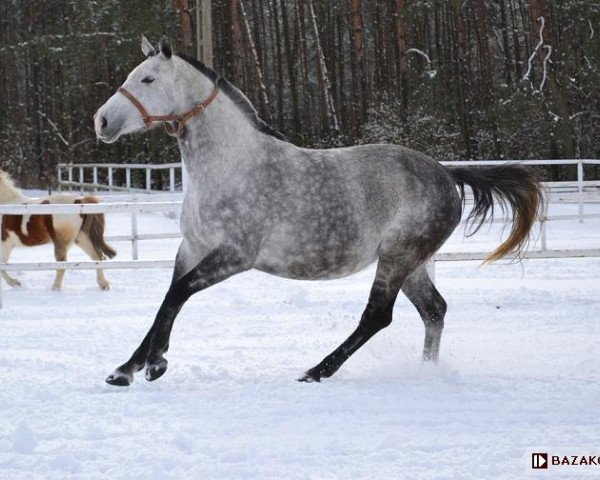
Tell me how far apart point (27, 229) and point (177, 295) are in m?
6.99

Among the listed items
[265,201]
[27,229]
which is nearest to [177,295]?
[265,201]

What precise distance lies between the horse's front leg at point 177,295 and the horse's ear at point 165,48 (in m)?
1.19

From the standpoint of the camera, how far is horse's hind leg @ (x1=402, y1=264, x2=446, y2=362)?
6.09m

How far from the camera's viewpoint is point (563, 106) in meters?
24.9

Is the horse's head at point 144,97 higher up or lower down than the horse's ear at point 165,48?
lower down

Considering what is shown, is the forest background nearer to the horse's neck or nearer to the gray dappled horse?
the gray dappled horse

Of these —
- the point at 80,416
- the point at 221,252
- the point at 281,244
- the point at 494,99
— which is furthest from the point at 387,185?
the point at 494,99

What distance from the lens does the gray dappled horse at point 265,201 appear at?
17.7 ft

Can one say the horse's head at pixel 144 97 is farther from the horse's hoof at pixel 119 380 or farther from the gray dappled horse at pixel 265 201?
the horse's hoof at pixel 119 380

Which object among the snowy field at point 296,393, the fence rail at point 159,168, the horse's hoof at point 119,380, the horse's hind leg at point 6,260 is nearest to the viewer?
the snowy field at point 296,393

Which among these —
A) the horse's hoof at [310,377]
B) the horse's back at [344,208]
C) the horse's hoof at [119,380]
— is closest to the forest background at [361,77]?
the horse's back at [344,208]

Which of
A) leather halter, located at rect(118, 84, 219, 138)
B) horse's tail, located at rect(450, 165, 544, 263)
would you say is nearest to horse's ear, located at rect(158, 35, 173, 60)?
leather halter, located at rect(118, 84, 219, 138)

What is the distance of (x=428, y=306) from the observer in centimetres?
617

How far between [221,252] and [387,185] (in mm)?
1149
